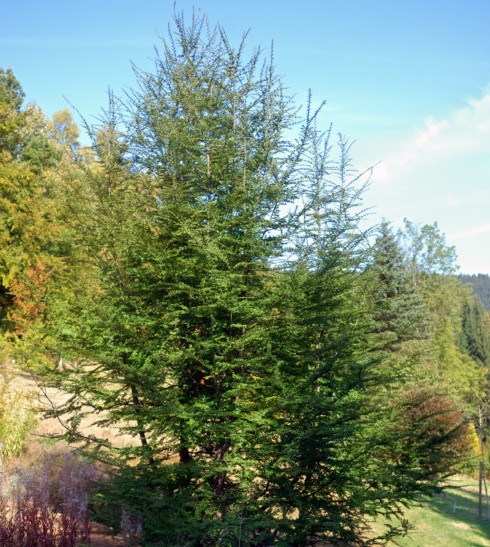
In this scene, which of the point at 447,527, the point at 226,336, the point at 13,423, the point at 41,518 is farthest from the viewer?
the point at 447,527

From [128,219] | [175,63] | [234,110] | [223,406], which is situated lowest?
[223,406]

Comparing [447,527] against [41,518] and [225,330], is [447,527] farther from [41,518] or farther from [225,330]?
[41,518]

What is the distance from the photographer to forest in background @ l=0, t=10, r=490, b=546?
6.05 metres

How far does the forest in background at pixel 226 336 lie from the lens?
605 cm

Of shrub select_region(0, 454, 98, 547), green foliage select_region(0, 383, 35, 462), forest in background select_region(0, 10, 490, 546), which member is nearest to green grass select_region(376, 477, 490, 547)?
forest in background select_region(0, 10, 490, 546)

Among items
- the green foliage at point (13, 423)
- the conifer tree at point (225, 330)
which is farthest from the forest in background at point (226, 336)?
the green foliage at point (13, 423)

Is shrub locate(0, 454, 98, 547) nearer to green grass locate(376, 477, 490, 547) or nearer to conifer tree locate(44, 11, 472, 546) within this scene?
conifer tree locate(44, 11, 472, 546)

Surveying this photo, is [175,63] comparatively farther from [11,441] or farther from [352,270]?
[11,441]

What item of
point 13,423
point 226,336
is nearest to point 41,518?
point 226,336

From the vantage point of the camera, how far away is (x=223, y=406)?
673 cm

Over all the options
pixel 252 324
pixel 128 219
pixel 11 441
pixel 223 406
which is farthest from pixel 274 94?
pixel 11 441

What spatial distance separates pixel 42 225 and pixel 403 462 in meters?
16.4

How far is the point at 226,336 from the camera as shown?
684 centimetres

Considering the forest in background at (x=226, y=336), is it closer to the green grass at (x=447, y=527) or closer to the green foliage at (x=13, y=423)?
the green foliage at (x=13, y=423)
